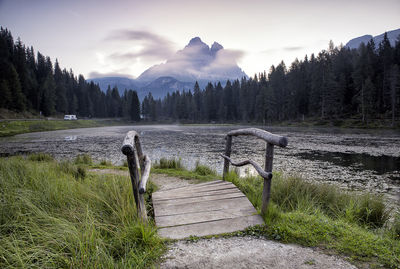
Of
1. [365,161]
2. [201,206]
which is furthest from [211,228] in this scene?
[365,161]

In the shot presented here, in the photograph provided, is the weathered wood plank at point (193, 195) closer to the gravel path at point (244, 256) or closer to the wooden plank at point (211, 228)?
the wooden plank at point (211, 228)

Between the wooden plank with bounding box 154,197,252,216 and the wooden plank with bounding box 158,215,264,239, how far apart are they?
433 mm

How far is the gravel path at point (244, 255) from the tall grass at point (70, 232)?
0.99 ft

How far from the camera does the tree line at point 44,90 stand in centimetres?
5341

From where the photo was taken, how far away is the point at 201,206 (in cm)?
389

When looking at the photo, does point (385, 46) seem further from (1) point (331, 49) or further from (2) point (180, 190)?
(2) point (180, 190)

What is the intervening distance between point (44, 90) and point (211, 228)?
261ft

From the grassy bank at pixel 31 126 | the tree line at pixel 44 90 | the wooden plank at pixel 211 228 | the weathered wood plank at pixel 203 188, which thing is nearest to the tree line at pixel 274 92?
the tree line at pixel 44 90

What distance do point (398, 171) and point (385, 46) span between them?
5791cm

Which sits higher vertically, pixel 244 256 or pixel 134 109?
pixel 134 109

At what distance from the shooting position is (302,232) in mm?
2957

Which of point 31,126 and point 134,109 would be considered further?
point 134,109

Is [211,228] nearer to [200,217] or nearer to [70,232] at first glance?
[200,217]

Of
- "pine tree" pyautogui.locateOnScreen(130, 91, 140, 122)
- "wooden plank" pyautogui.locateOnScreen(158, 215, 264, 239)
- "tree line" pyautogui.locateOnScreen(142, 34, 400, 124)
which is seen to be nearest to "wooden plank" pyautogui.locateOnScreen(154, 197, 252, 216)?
"wooden plank" pyautogui.locateOnScreen(158, 215, 264, 239)
